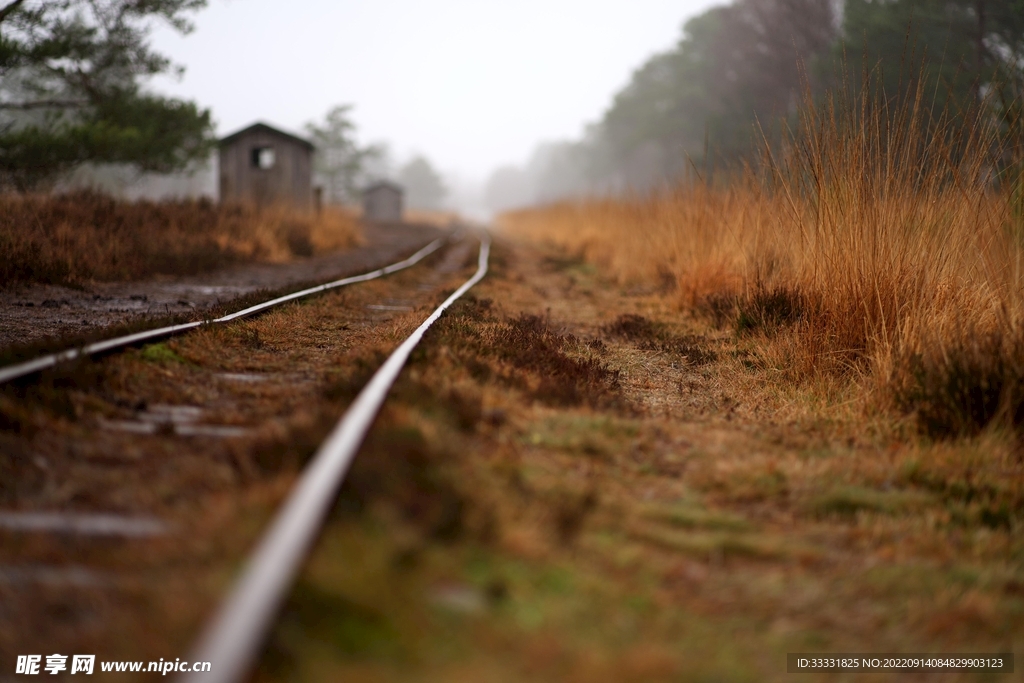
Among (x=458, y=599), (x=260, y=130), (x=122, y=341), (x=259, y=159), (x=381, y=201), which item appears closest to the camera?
(x=458, y=599)

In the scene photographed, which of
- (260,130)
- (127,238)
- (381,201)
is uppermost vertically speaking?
(260,130)

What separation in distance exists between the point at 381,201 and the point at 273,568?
44.5 m

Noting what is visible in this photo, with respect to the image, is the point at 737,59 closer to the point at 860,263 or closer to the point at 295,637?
the point at 860,263

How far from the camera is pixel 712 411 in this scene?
4.51 metres

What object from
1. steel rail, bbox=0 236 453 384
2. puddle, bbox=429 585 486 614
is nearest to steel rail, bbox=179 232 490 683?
puddle, bbox=429 585 486 614

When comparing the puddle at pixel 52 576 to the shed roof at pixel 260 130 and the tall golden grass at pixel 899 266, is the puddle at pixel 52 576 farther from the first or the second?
the shed roof at pixel 260 130

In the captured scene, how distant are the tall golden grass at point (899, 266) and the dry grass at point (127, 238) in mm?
7554

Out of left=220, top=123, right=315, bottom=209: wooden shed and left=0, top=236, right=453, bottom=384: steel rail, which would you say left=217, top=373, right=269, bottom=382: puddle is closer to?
left=0, top=236, right=453, bottom=384: steel rail

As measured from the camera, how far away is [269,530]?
1.94 m

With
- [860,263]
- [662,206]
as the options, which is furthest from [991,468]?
[662,206]

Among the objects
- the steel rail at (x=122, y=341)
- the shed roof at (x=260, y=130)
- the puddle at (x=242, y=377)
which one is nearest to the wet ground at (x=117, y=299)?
the steel rail at (x=122, y=341)

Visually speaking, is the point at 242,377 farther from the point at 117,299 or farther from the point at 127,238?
the point at 127,238

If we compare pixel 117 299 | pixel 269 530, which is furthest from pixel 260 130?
pixel 269 530

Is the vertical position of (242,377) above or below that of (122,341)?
below
